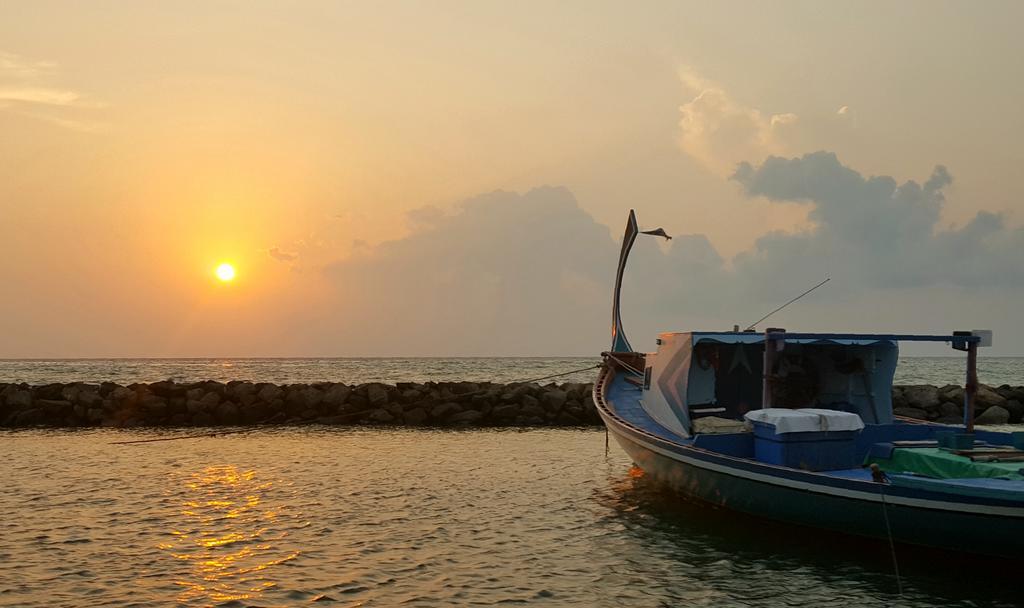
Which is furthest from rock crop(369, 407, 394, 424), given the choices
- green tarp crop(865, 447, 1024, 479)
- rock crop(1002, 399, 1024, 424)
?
rock crop(1002, 399, 1024, 424)

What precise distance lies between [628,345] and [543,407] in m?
5.58

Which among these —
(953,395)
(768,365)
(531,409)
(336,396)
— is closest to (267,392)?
(336,396)

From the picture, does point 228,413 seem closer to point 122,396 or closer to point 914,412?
point 122,396

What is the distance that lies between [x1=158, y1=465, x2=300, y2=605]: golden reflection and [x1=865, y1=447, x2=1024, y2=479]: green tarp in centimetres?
1033

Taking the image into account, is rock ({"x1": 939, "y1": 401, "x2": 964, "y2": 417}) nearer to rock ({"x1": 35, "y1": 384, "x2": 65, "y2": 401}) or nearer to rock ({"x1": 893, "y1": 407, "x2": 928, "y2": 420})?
rock ({"x1": 893, "y1": 407, "x2": 928, "y2": 420})

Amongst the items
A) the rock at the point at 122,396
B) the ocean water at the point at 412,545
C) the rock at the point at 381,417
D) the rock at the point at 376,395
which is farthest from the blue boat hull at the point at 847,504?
the rock at the point at 122,396

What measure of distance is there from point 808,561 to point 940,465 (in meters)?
2.61

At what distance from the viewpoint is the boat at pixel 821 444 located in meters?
12.2

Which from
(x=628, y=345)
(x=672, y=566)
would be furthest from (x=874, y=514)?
(x=628, y=345)

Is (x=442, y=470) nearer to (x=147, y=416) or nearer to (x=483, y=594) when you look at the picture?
(x=483, y=594)

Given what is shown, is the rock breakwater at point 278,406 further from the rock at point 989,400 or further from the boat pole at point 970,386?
the boat pole at point 970,386

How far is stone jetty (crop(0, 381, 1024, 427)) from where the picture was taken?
34188 millimetres

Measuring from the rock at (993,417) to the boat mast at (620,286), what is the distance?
53.9 feet

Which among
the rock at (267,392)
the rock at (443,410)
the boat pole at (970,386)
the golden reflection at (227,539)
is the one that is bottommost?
the golden reflection at (227,539)
